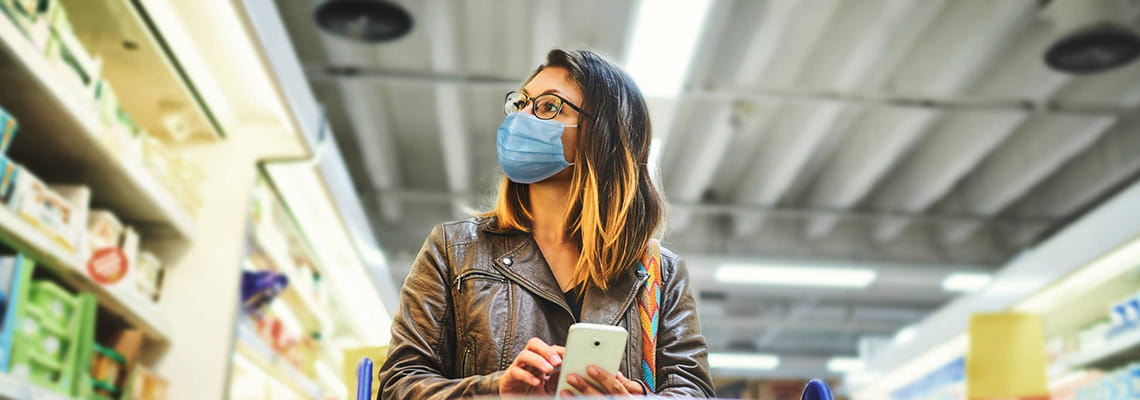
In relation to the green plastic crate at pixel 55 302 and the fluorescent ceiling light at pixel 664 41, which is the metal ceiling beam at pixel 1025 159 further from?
the green plastic crate at pixel 55 302

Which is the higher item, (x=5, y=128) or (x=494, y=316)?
(x=5, y=128)

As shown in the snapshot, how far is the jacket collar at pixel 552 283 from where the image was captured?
1.50 m

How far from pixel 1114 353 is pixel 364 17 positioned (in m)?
4.00

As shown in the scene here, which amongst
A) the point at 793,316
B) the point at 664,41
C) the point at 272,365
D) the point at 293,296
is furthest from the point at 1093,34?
the point at 793,316

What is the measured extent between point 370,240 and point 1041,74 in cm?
501

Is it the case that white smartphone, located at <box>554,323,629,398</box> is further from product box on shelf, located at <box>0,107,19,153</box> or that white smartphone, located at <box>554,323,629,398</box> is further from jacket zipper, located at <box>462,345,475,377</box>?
product box on shelf, located at <box>0,107,19,153</box>

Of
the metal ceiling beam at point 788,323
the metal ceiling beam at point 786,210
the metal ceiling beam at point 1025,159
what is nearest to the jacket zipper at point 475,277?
the metal ceiling beam at point 1025,159

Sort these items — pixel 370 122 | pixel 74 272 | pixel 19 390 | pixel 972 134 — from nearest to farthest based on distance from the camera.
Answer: pixel 19 390 → pixel 74 272 → pixel 370 122 → pixel 972 134

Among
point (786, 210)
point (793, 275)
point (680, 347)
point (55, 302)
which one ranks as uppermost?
point (786, 210)

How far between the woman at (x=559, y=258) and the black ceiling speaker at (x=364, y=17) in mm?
3799

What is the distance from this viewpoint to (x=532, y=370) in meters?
1.24

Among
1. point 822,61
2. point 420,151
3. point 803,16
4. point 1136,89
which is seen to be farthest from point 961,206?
point 420,151

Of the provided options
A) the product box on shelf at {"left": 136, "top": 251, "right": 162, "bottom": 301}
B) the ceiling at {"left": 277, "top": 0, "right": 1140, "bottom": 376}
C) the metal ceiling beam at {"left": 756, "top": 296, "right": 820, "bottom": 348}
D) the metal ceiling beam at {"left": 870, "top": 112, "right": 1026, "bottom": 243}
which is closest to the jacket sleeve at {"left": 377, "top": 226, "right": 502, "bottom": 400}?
the product box on shelf at {"left": 136, "top": 251, "right": 162, "bottom": 301}

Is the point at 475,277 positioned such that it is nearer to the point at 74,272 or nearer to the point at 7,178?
the point at 7,178
